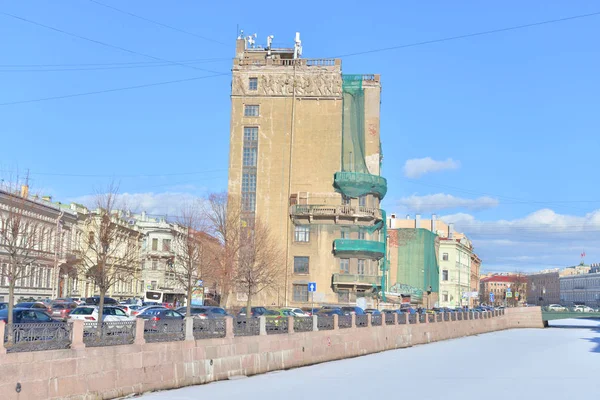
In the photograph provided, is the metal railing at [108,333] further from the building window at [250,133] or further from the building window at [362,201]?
the building window at [362,201]

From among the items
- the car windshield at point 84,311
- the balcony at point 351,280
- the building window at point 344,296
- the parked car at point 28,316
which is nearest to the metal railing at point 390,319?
the car windshield at point 84,311

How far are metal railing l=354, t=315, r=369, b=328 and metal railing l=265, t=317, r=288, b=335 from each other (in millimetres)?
9657

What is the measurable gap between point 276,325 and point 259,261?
105 ft

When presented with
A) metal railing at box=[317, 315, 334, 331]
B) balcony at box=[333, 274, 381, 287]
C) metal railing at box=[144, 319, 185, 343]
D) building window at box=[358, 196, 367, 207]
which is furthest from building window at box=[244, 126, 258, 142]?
metal railing at box=[144, 319, 185, 343]

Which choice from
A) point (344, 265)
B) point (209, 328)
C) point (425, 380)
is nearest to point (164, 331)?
point (209, 328)

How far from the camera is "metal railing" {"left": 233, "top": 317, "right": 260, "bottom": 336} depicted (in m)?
31.8

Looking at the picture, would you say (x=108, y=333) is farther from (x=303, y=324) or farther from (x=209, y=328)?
(x=303, y=324)

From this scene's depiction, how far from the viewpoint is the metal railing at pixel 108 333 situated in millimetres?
22391

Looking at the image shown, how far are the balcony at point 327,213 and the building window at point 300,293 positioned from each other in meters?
6.76

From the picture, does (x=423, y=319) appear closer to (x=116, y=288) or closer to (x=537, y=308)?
(x=116, y=288)

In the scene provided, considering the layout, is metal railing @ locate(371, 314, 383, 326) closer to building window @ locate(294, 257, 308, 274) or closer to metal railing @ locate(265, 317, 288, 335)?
metal railing @ locate(265, 317, 288, 335)

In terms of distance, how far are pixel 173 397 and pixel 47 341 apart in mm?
5236

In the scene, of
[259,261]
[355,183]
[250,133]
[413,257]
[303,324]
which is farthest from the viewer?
[413,257]

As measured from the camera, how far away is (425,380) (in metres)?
32.0
